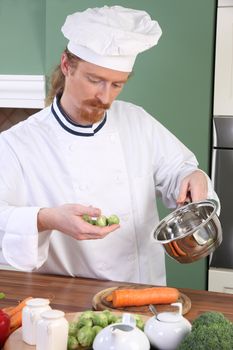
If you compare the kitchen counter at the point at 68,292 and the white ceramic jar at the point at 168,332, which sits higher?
the white ceramic jar at the point at 168,332

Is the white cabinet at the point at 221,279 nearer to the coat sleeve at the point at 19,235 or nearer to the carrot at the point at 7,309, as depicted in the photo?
the coat sleeve at the point at 19,235

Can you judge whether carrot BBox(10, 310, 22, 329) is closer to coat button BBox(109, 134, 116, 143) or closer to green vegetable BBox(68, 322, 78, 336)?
green vegetable BBox(68, 322, 78, 336)

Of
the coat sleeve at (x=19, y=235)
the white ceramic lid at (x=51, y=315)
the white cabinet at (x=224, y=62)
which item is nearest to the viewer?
the white ceramic lid at (x=51, y=315)

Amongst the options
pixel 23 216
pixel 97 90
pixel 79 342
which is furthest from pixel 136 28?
pixel 79 342

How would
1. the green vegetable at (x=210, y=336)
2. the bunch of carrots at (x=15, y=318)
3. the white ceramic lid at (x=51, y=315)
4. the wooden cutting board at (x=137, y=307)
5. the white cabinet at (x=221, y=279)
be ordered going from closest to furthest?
the green vegetable at (x=210, y=336), the white ceramic lid at (x=51, y=315), the bunch of carrots at (x=15, y=318), the wooden cutting board at (x=137, y=307), the white cabinet at (x=221, y=279)

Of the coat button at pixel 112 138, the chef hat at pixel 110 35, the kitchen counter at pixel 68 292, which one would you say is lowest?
the kitchen counter at pixel 68 292

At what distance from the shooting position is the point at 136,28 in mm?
1705

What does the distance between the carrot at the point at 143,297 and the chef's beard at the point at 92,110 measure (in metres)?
0.59

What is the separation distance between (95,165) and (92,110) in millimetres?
176

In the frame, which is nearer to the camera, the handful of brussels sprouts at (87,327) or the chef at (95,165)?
the handful of brussels sprouts at (87,327)

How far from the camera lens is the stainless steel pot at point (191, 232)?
1.40 m

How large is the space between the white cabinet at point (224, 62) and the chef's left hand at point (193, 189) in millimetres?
874

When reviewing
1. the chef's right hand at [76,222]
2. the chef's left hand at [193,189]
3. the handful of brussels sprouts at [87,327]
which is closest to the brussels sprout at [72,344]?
the handful of brussels sprouts at [87,327]

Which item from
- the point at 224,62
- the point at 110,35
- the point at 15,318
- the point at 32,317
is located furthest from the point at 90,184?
the point at 224,62
